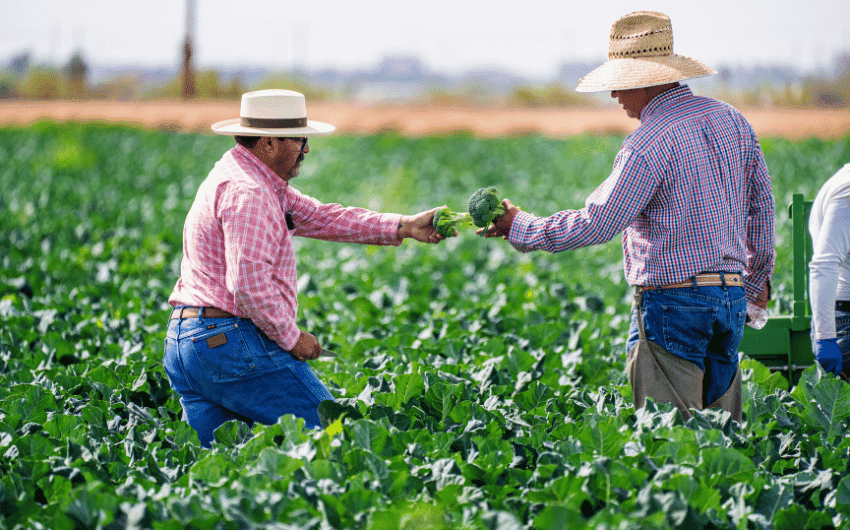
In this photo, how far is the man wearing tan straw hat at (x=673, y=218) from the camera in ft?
11.7

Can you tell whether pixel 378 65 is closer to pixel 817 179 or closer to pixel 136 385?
pixel 817 179

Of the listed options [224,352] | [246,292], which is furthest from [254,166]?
[224,352]

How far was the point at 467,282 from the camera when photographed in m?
8.84

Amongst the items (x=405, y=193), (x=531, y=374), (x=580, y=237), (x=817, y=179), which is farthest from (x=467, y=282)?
(x=817, y=179)

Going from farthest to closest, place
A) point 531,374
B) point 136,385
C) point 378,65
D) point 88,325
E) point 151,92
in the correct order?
point 378,65, point 151,92, point 88,325, point 531,374, point 136,385

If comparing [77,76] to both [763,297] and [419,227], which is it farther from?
[763,297]

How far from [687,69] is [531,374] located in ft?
6.85

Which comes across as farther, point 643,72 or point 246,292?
point 643,72

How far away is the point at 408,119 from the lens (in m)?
56.9

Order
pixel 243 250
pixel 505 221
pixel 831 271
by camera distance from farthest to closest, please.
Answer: pixel 505 221 < pixel 831 271 < pixel 243 250

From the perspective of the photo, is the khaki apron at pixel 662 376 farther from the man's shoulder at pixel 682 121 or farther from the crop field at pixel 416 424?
the man's shoulder at pixel 682 121

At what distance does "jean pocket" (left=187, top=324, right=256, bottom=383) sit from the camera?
3611mm

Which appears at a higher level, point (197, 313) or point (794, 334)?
point (197, 313)

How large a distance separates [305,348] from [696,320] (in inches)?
65.2
